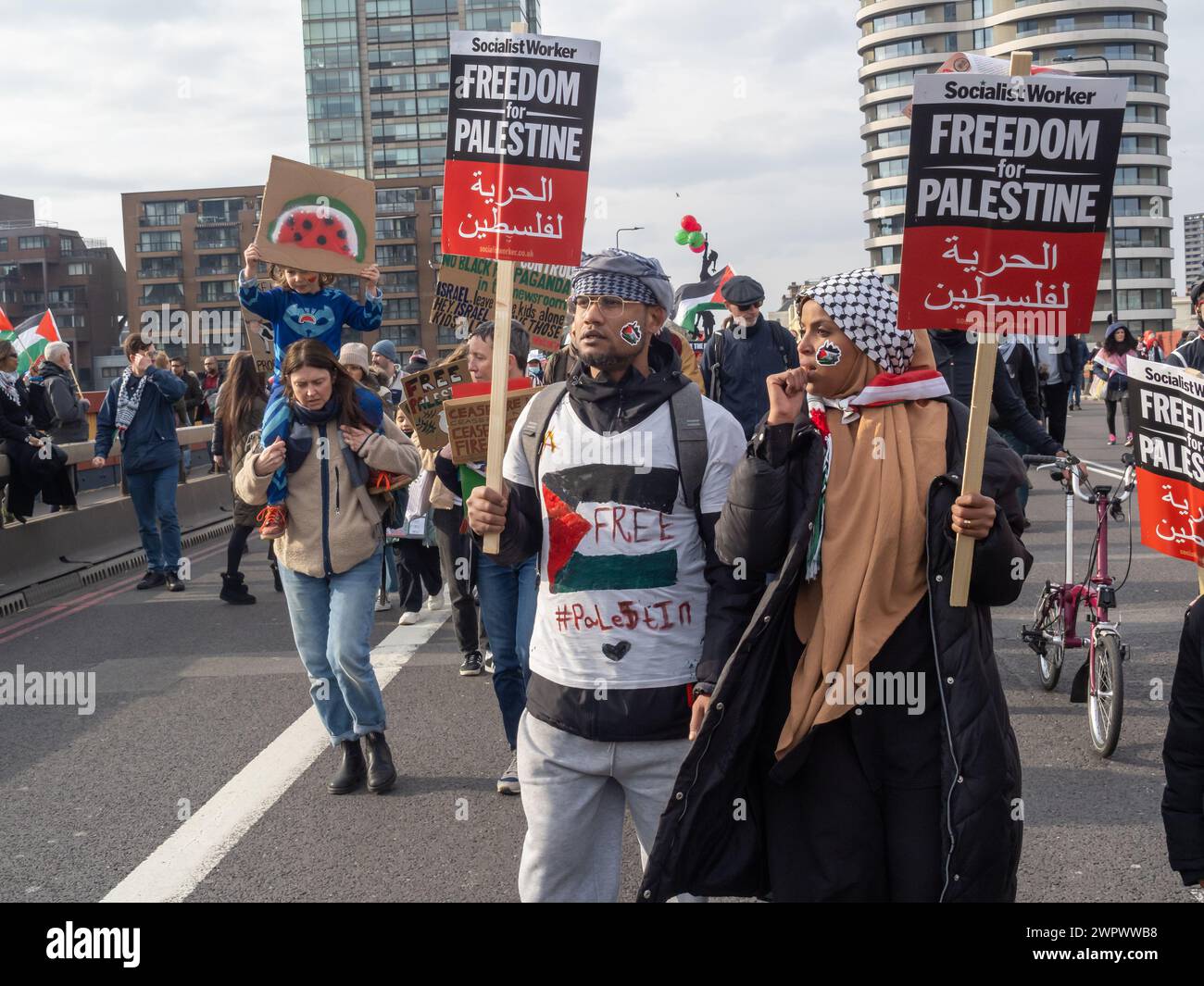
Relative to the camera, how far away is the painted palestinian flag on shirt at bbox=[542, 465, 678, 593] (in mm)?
3402

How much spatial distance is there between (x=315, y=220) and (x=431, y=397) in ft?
3.30

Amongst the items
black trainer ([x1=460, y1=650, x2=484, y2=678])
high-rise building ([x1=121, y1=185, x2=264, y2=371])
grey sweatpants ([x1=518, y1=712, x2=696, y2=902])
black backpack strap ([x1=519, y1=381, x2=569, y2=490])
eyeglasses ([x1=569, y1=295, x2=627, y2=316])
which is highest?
high-rise building ([x1=121, y1=185, x2=264, y2=371])

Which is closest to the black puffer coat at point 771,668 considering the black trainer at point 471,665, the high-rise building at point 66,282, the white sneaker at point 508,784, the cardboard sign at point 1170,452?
the cardboard sign at point 1170,452

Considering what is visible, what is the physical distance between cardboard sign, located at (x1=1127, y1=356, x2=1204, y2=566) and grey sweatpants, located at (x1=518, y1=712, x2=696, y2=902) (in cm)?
166

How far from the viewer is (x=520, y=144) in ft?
12.3

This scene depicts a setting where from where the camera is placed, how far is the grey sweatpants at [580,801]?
11.0ft

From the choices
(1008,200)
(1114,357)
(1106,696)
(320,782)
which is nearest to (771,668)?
(1008,200)

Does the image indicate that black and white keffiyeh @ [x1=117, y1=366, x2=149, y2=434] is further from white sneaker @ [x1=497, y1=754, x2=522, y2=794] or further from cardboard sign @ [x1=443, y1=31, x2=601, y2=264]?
cardboard sign @ [x1=443, y1=31, x2=601, y2=264]

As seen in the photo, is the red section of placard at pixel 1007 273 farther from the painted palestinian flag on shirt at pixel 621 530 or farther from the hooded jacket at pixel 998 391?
the hooded jacket at pixel 998 391

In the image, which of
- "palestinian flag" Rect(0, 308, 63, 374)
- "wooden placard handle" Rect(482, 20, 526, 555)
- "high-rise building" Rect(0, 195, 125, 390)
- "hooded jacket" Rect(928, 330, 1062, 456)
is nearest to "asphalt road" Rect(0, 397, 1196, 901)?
"hooded jacket" Rect(928, 330, 1062, 456)

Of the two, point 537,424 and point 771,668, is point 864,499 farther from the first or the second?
point 537,424

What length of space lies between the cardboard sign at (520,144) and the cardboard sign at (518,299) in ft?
15.0
